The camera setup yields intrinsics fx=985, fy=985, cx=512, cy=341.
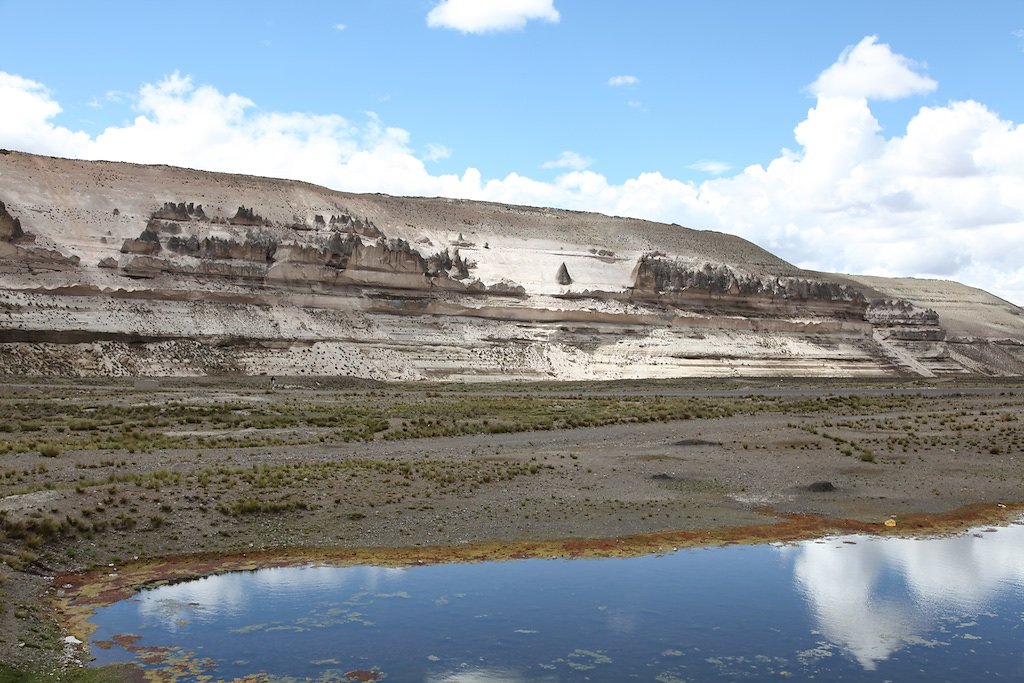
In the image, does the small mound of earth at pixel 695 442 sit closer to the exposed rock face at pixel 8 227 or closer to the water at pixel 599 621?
the water at pixel 599 621

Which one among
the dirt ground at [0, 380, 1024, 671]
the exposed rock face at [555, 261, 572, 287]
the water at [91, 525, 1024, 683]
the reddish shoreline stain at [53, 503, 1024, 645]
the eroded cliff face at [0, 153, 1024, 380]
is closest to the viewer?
the water at [91, 525, 1024, 683]

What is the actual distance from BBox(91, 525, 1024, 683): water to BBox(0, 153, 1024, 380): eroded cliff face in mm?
36227

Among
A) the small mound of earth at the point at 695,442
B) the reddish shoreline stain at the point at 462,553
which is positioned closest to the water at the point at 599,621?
the reddish shoreline stain at the point at 462,553

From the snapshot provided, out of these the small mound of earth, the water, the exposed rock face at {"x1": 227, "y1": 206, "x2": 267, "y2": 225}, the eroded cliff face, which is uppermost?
the exposed rock face at {"x1": 227, "y1": 206, "x2": 267, "y2": 225}

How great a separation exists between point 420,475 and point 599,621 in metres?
8.78

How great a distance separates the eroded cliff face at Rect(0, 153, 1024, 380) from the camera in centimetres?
5009

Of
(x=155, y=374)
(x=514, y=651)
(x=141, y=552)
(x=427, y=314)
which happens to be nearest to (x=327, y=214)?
(x=427, y=314)

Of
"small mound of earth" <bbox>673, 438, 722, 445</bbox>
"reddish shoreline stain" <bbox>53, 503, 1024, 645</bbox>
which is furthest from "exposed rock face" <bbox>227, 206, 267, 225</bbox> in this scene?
"reddish shoreline stain" <bbox>53, 503, 1024, 645</bbox>

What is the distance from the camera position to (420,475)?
21125mm

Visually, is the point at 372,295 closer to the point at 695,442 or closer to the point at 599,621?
the point at 695,442

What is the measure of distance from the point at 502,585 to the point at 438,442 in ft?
43.6

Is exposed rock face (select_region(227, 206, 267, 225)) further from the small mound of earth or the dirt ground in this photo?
the small mound of earth

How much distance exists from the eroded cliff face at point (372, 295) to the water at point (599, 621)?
3623cm

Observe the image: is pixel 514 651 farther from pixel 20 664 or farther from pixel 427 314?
pixel 427 314
